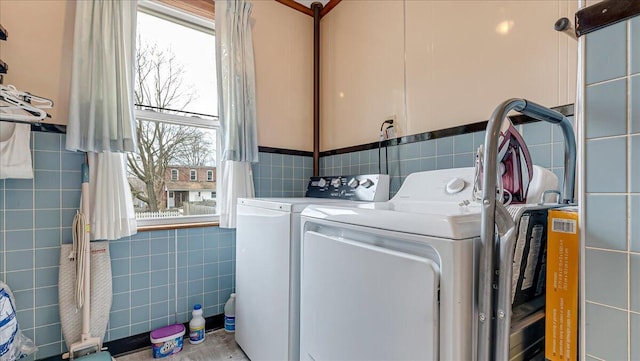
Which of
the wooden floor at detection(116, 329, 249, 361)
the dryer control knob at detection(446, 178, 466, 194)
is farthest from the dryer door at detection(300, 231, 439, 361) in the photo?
the wooden floor at detection(116, 329, 249, 361)

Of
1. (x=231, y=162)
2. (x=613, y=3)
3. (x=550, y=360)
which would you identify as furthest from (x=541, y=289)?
(x=231, y=162)

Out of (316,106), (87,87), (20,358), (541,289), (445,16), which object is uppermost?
(445,16)

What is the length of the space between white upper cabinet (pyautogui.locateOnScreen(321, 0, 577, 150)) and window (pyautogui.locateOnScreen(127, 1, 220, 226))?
1.02 m

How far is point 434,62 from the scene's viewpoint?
173 centimetres

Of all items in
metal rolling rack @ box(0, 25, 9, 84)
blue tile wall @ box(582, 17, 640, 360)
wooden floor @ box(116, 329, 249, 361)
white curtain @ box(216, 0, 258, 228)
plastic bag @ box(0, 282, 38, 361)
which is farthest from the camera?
white curtain @ box(216, 0, 258, 228)

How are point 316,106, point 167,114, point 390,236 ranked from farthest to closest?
A: 1. point 316,106
2. point 167,114
3. point 390,236

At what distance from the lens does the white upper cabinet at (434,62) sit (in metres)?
1.30

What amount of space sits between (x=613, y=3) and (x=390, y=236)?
0.70 meters

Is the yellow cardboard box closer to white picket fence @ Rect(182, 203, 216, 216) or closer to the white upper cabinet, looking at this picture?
the white upper cabinet

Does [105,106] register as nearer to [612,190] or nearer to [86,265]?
[86,265]

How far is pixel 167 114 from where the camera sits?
201cm

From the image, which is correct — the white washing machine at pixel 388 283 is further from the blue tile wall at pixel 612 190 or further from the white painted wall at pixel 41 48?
the white painted wall at pixel 41 48

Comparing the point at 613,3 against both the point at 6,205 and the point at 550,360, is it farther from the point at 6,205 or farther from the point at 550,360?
the point at 6,205

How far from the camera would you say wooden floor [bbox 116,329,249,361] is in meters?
1.73
